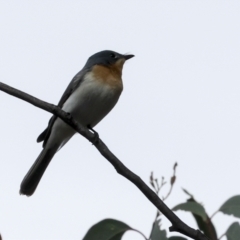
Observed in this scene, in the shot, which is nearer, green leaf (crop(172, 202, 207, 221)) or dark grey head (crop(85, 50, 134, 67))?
green leaf (crop(172, 202, 207, 221))

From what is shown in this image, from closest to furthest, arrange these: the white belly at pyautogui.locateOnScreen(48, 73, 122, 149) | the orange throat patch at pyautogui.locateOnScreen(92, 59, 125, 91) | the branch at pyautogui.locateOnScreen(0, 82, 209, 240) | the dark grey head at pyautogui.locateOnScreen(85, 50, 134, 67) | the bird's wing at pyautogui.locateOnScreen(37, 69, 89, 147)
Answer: the branch at pyautogui.locateOnScreen(0, 82, 209, 240) < the white belly at pyautogui.locateOnScreen(48, 73, 122, 149) < the orange throat patch at pyautogui.locateOnScreen(92, 59, 125, 91) < the bird's wing at pyautogui.locateOnScreen(37, 69, 89, 147) < the dark grey head at pyautogui.locateOnScreen(85, 50, 134, 67)

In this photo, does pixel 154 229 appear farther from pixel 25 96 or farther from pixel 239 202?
pixel 25 96

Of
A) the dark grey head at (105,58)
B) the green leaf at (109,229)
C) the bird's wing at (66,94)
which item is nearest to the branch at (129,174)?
the green leaf at (109,229)

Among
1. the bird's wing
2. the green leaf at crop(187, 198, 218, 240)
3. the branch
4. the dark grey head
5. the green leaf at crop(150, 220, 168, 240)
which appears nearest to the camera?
the green leaf at crop(187, 198, 218, 240)

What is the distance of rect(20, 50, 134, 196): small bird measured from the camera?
6.11 meters

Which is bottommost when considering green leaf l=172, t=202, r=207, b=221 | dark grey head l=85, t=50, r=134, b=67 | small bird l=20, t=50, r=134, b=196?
green leaf l=172, t=202, r=207, b=221

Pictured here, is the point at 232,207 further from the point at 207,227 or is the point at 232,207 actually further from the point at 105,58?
the point at 105,58

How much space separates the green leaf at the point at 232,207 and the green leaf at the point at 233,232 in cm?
5

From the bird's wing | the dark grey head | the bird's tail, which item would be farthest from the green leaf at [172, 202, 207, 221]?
the dark grey head

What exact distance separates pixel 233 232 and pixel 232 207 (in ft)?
0.47

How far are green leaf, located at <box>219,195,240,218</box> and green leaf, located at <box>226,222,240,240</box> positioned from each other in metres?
0.05

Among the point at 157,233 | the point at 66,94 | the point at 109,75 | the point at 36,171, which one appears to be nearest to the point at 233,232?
the point at 157,233

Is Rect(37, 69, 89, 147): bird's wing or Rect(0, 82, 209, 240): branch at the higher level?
Rect(37, 69, 89, 147): bird's wing

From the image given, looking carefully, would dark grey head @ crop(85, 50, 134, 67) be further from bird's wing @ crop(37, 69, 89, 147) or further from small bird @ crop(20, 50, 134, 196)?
bird's wing @ crop(37, 69, 89, 147)
